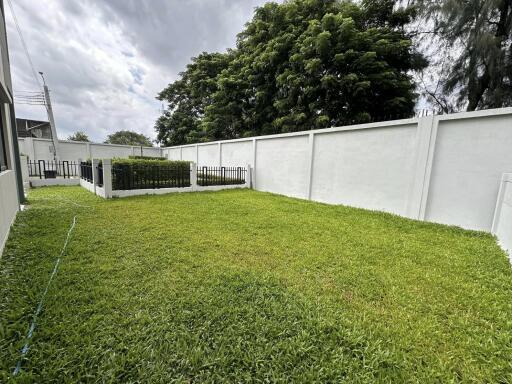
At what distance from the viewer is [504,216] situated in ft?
12.7

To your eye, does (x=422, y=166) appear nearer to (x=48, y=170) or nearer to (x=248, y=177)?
(x=248, y=177)

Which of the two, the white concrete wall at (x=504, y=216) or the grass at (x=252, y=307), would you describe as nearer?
the grass at (x=252, y=307)

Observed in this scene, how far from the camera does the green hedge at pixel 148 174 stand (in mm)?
7281

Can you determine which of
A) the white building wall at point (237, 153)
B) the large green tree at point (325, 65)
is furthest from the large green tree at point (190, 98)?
the white building wall at point (237, 153)

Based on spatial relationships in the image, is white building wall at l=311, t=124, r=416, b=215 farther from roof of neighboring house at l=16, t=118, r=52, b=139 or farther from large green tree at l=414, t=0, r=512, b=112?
roof of neighboring house at l=16, t=118, r=52, b=139

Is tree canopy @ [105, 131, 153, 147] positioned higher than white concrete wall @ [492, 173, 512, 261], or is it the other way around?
tree canopy @ [105, 131, 153, 147]

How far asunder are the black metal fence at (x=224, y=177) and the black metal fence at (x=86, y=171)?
4.08 metres

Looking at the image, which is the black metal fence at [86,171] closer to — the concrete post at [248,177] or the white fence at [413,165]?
the concrete post at [248,177]

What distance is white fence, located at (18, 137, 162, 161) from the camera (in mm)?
14930

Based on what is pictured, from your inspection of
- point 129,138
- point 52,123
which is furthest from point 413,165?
point 129,138

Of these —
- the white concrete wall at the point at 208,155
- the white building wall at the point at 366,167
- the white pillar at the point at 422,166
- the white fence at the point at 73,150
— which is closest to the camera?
the white pillar at the point at 422,166

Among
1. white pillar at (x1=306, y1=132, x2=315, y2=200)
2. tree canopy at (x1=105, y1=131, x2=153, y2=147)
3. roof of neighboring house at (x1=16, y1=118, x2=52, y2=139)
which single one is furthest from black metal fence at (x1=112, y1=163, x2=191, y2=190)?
tree canopy at (x1=105, y1=131, x2=153, y2=147)

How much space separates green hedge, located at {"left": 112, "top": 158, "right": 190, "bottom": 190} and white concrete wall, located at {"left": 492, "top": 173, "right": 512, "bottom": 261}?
8.86 metres

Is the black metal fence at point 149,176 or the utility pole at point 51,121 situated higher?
the utility pole at point 51,121
